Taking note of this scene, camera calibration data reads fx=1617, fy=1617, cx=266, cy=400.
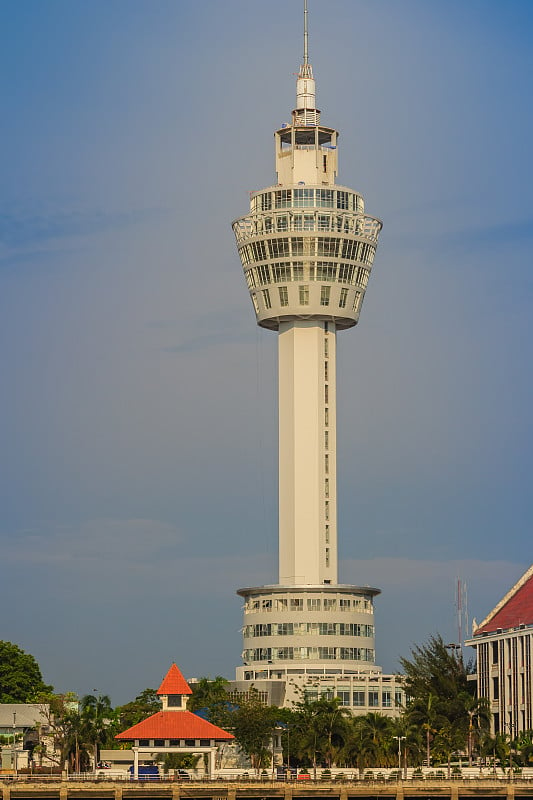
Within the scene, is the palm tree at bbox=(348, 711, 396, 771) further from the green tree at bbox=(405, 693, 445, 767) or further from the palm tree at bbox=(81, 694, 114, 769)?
the palm tree at bbox=(81, 694, 114, 769)

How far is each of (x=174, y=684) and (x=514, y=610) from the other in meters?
44.4

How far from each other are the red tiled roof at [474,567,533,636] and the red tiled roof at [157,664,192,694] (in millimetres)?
39843

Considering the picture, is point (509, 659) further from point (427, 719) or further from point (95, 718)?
point (95, 718)

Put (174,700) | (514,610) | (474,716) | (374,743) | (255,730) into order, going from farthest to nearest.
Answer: (514,610) < (255,730) < (474,716) < (174,700) < (374,743)

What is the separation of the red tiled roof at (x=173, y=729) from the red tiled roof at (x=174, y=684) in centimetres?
435

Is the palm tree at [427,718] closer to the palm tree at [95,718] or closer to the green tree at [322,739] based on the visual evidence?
the green tree at [322,739]

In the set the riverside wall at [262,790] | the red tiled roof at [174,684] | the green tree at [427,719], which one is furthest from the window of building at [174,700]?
the green tree at [427,719]

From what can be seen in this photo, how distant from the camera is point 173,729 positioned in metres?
148

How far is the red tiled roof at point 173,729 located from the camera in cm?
14788

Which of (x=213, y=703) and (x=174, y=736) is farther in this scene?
(x=213, y=703)

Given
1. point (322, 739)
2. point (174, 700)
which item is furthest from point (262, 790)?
point (174, 700)

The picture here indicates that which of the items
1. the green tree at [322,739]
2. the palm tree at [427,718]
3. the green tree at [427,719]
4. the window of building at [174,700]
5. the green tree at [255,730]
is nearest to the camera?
the palm tree at [427,718]

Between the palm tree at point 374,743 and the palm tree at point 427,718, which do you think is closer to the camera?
the palm tree at point 374,743

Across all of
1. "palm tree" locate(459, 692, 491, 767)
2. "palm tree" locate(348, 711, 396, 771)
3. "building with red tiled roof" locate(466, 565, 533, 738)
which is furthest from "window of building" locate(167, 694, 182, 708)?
"building with red tiled roof" locate(466, 565, 533, 738)
